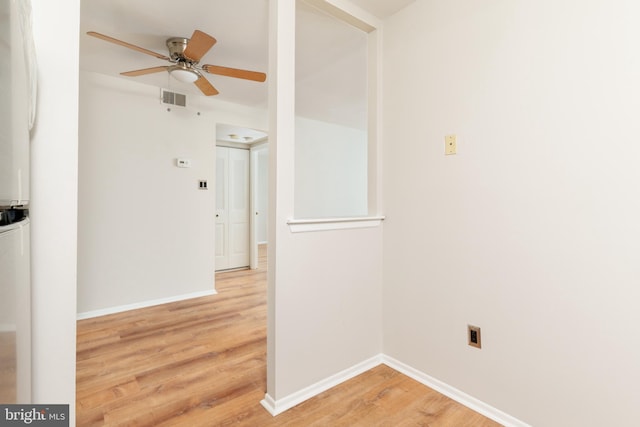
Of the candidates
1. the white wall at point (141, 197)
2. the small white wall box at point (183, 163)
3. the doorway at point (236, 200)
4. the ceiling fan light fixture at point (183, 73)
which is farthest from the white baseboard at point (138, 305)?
the ceiling fan light fixture at point (183, 73)

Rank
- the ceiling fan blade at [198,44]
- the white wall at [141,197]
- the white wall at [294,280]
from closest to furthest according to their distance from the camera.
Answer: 1. the white wall at [294,280]
2. the ceiling fan blade at [198,44]
3. the white wall at [141,197]

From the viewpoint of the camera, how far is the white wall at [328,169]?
469 cm

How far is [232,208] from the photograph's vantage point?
4.98m

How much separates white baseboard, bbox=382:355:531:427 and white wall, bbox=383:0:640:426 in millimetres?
32

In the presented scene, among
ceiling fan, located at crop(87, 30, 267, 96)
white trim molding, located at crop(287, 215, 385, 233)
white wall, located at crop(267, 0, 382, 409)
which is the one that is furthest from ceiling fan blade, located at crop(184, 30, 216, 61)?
white trim molding, located at crop(287, 215, 385, 233)

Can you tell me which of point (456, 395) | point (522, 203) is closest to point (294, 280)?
point (456, 395)

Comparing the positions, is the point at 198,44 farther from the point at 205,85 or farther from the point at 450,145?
the point at 450,145

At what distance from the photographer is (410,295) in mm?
1935

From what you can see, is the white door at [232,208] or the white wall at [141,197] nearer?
the white wall at [141,197]

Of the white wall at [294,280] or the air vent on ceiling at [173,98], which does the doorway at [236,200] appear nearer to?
the air vent on ceiling at [173,98]

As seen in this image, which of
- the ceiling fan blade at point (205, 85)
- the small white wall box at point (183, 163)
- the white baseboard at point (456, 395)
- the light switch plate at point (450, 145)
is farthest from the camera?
the small white wall box at point (183, 163)

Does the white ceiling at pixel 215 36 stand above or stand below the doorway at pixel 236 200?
above

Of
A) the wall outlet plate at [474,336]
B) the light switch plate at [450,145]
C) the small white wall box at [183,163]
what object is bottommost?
the wall outlet plate at [474,336]

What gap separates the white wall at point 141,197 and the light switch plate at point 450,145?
9.39 ft
